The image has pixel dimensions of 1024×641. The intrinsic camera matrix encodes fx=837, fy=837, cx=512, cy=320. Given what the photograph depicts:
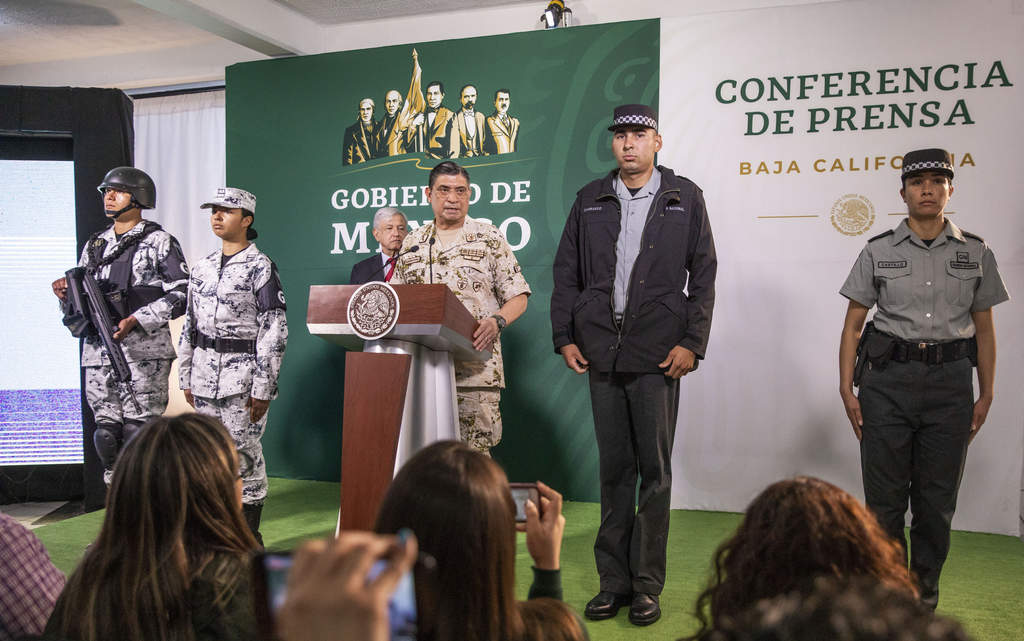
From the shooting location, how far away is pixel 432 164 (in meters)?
5.14

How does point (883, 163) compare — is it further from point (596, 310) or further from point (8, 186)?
point (8, 186)

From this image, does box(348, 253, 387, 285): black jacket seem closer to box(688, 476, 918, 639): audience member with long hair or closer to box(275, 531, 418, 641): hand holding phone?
box(688, 476, 918, 639): audience member with long hair

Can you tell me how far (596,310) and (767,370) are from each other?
185cm

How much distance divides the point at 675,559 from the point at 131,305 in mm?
2930

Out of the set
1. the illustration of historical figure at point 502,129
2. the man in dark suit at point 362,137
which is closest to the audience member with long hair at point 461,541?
the illustration of historical figure at point 502,129

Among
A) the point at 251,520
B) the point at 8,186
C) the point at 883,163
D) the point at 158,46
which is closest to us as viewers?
the point at 251,520

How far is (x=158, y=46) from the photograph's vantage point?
6336 millimetres

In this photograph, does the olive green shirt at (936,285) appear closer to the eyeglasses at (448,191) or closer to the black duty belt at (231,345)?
the eyeglasses at (448,191)

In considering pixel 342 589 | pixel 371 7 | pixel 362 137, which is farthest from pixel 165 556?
pixel 371 7

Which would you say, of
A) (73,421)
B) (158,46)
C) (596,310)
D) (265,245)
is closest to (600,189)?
A: (596,310)

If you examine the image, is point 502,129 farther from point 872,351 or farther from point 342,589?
point 342,589

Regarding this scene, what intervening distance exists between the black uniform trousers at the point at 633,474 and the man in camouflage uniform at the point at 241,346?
4.98 ft

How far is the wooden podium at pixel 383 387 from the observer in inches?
109

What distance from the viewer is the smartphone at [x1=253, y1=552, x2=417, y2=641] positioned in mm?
671
